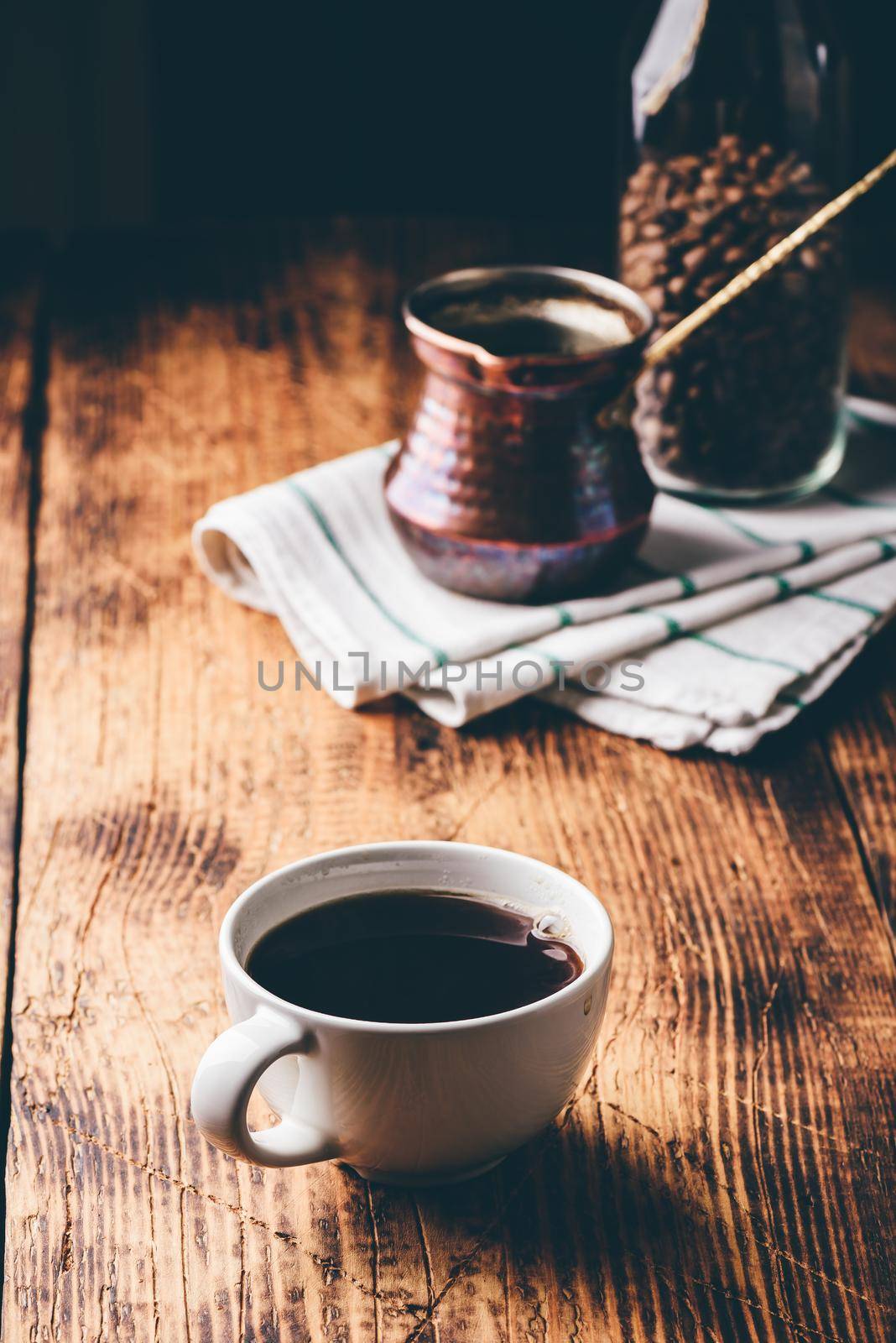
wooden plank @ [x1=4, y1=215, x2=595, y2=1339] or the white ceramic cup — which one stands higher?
the white ceramic cup

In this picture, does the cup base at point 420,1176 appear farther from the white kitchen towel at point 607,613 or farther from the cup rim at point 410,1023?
the white kitchen towel at point 607,613

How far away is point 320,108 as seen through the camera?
2.01 metres

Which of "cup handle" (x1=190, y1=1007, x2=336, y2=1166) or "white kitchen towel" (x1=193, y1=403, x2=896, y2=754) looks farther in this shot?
"white kitchen towel" (x1=193, y1=403, x2=896, y2=754)

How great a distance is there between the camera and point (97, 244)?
1.37 meters

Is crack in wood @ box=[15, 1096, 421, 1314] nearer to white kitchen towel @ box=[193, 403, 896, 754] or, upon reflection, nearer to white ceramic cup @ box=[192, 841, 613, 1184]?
white ceramic cup @ box=[192, 841, 613, 1184]

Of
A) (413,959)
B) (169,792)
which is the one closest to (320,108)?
(169,792)

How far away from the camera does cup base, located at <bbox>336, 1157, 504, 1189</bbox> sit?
1.53ft

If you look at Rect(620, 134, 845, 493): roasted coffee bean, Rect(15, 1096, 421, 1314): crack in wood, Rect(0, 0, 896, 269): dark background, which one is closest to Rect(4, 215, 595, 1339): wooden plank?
Rect(15, 1096, 421, 1314): crack in wood

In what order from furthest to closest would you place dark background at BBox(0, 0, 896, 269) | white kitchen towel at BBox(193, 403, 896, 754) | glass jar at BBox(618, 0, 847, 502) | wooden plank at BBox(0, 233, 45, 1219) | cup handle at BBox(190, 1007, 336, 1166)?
dark background at BBox(0, 0, 896, 269) → glass jar at BBox(618, 0, 847, 502) → white kitchen towel at BBox(193, 403, 896, 754) → wooden plank at BBox(0, 233, 45, 1219) → cup handle at BBox(190, 1007, 336, 1166)

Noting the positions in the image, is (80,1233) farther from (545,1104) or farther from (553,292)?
(553,292)

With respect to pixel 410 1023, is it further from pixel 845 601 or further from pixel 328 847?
pixel 845 601

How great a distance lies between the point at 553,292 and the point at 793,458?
199 mm

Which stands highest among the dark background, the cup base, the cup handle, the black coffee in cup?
the cup handle

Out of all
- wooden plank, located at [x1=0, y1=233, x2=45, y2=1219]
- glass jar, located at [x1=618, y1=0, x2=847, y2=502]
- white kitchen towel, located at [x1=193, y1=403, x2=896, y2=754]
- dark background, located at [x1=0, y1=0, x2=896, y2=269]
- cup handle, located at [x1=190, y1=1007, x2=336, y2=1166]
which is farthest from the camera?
dark background, located at [x1=0, y1=0, x2=896, y2=269]
